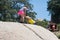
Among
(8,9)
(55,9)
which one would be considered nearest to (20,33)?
(8,9)

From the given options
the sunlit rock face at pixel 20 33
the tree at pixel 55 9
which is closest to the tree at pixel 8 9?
the tree at pixel 55 9

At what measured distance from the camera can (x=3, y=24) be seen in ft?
19.5

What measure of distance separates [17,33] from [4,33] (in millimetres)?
264

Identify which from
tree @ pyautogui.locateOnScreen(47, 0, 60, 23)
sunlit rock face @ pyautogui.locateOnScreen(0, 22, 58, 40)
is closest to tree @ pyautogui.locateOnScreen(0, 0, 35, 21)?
tree @ pyautogui.locateOnScreen(47, 0, 60, 23)

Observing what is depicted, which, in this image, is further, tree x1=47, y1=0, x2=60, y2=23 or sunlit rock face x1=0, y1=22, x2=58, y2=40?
tree x1=47, y1=0, x2=60, y2=23

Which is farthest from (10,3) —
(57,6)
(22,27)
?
(22,27)

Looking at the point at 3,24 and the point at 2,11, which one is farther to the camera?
the point at 2,11

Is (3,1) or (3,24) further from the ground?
(3,24)

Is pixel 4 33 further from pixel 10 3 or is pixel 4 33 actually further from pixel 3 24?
pixel 10 3

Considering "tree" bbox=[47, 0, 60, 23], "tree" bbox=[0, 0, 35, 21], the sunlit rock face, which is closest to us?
the sunlit rock face

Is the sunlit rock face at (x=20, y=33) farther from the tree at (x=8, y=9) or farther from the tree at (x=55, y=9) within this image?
the tree at (x=55, y=9)

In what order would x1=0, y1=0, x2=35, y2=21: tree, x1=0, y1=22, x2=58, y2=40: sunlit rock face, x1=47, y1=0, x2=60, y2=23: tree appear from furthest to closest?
x1=47, y1=0, x2=60, y2=23: tree
x1=0, y1=0, x2=35, y2=21: tree
x1=0, y1=22, x2=58, y2=40: sunlit rock face

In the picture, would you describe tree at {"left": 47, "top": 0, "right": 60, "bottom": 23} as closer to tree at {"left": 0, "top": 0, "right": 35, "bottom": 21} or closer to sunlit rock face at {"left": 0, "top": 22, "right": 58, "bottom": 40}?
tree at {"left": 0, "top": 0, "right": 35, "bottom": 21}

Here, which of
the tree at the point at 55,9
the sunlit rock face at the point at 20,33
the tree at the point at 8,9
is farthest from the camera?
the tree at the point at 55,9
